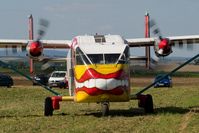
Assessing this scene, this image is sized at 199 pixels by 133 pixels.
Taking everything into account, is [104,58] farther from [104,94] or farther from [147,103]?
[147,103]

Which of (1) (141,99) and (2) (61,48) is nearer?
(1) (141,99)

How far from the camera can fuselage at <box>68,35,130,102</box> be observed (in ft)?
59.2

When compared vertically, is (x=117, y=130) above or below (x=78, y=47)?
below

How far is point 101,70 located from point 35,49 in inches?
202

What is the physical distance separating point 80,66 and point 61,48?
6136mm

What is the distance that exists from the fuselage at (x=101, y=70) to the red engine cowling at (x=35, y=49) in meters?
2.78

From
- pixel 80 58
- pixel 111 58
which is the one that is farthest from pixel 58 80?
pixel 111 58

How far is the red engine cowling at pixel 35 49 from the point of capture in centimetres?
2255

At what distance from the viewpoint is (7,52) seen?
85.7 ft

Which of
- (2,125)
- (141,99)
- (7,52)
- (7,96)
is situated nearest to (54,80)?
(7,96)

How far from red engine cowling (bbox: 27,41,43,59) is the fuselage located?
2.78 m

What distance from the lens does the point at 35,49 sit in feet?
73.8

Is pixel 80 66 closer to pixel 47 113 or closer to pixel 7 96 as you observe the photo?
pixel 47 113

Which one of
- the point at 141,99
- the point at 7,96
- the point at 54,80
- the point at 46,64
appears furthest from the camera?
the point at 54,80
